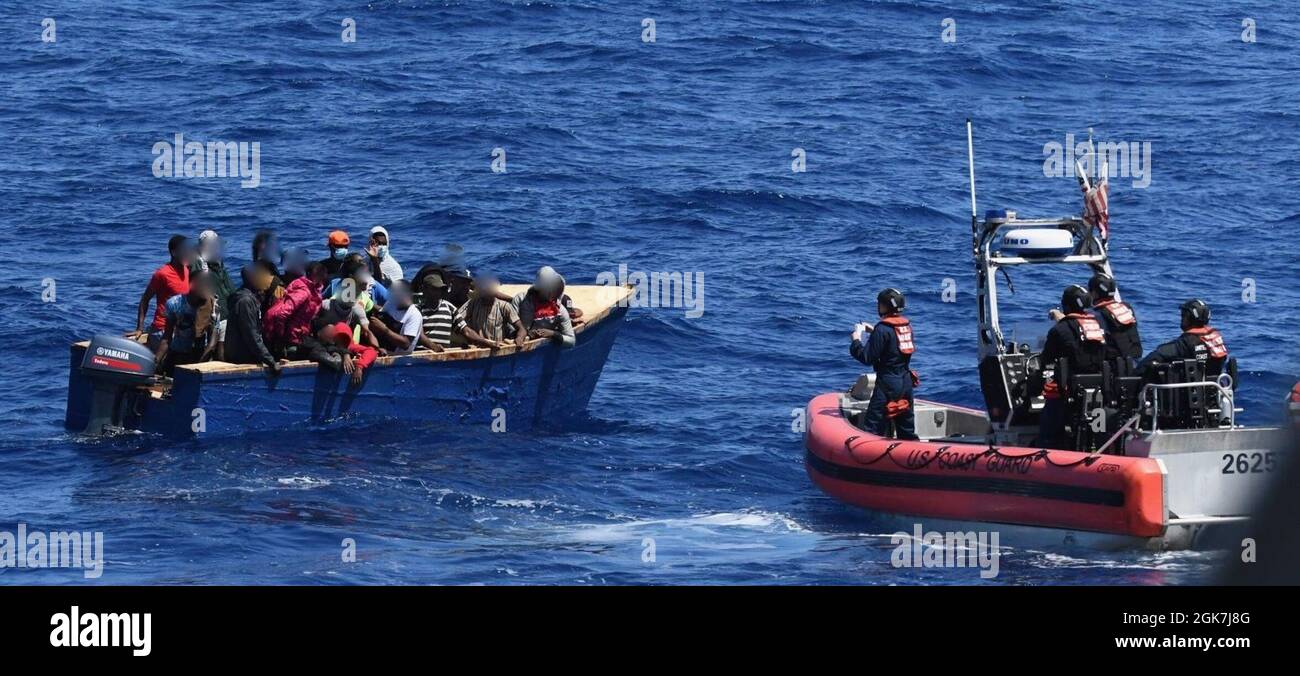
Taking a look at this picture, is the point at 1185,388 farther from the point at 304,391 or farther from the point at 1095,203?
the point at 304,391

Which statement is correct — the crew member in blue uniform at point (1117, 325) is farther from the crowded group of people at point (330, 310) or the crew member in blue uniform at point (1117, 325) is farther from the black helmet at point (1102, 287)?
the crowded group of people at point (330, 310)

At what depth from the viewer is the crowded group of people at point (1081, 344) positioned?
12836 millimetres

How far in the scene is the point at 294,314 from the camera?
1543 cm

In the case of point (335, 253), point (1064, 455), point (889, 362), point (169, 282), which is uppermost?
point (335, 253)

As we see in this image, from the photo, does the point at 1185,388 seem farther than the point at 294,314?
No

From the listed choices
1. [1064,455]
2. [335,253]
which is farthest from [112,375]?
[1064,455]

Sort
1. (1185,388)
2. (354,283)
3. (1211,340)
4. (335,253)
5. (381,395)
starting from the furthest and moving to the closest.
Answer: (335,253) → (381,395) → (354,283) → (1211,340) → (1185,388)

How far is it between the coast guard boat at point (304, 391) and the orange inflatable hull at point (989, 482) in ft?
10.4

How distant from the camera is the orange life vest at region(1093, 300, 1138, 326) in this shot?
13.2 metres

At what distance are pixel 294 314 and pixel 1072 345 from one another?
6.84 m

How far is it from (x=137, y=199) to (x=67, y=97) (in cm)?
665

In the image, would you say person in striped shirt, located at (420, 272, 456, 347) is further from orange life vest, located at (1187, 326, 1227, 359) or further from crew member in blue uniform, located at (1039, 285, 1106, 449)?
orange life vest, located at (1187, 326, 1227, 359)

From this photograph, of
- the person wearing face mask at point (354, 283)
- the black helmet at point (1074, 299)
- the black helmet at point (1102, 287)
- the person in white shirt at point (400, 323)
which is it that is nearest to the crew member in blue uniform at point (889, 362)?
the black helmet at point (1074, 299)

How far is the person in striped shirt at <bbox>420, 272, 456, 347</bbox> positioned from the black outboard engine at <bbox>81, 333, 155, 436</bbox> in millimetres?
2576
